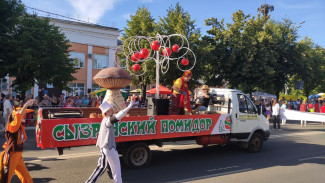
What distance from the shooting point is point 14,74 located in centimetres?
1600

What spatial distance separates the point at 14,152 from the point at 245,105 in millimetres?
6787

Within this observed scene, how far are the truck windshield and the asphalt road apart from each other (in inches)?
56.5

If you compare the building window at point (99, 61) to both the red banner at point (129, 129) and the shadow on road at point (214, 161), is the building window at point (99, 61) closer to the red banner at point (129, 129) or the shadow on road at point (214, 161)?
the shadow on road at point (214, 161)

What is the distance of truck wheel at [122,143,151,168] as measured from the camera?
668 cm

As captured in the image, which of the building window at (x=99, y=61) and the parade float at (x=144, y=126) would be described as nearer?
the parade float at (x=144, y=126)

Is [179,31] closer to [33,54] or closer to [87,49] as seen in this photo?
[33,54]

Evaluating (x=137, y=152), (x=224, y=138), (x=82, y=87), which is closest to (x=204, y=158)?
(x=224, y=138)

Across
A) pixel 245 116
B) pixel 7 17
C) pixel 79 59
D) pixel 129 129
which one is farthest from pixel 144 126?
pixel 79 59

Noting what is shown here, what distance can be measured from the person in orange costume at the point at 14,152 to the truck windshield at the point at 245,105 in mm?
6247

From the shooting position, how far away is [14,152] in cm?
491

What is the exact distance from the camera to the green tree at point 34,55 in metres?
15.7

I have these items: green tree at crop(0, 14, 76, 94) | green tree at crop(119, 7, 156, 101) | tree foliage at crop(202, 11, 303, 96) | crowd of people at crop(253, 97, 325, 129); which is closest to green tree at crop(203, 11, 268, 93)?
tree foliage at crop(202, 11, 303, 96)

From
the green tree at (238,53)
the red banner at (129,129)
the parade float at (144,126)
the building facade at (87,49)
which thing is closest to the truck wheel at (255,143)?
the parade float at (144,126)

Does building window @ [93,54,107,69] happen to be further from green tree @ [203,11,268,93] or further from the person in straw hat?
the person in straw hat
